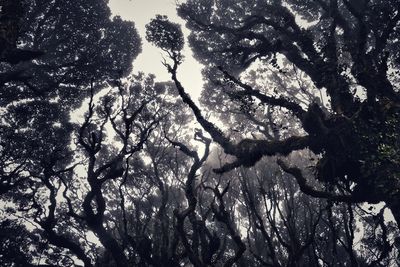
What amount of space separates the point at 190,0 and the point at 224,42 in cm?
358

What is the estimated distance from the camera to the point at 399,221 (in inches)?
410

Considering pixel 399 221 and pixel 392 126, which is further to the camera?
pixel 399 221

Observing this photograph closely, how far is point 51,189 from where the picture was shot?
15211mm

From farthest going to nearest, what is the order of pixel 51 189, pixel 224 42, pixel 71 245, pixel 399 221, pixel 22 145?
pixel 224 42
pixel 22 145
pixel 51 189
pixel 71 245
pixel 399 221

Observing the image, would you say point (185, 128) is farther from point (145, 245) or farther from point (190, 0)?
point (145, 245)

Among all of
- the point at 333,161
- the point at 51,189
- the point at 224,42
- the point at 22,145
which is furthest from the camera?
the point at 224,42

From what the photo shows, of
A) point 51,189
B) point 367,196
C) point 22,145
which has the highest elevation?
point 22,145

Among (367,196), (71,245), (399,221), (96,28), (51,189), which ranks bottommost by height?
(399,221)

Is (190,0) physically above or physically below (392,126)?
above

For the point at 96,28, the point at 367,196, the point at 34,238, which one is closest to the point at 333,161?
the point at 367,196

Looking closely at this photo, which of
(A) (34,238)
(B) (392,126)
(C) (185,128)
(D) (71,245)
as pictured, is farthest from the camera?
(C) (185,128)

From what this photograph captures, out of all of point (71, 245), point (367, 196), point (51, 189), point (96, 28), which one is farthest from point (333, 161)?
point (96, 28)

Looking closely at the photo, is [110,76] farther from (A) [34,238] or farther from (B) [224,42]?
(A) [34,238]

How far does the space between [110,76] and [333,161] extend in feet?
50.6
